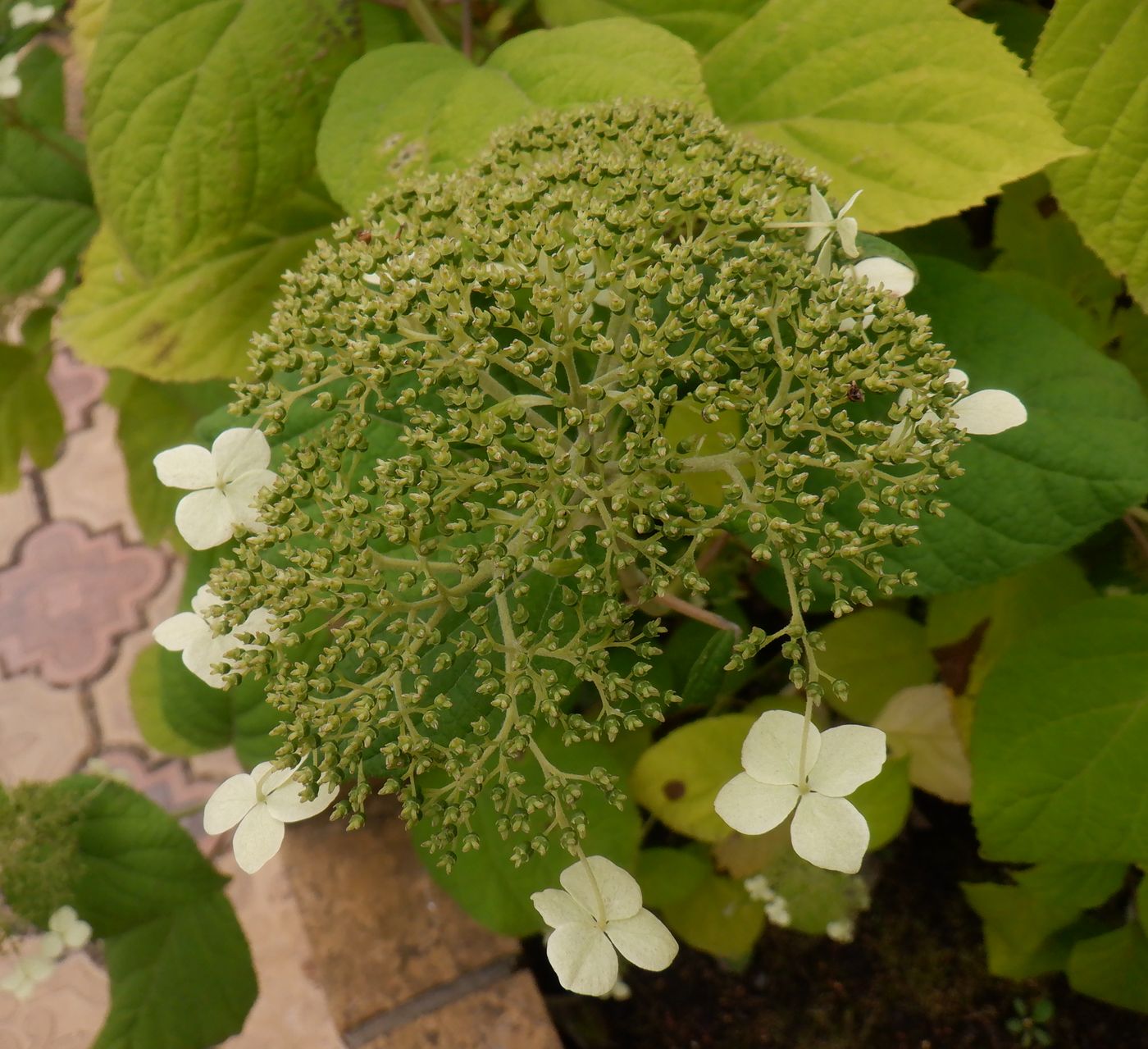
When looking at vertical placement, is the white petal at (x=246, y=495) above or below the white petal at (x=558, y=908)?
above

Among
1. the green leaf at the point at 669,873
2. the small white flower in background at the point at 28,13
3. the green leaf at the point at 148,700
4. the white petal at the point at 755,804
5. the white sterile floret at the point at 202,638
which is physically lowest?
the green leaf at the point at 669,873

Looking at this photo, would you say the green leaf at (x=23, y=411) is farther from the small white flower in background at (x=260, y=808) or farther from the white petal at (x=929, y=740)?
the white petal at (x=929, y=740)

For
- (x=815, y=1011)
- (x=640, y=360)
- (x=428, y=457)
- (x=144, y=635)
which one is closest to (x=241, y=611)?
(x=428, y=457)

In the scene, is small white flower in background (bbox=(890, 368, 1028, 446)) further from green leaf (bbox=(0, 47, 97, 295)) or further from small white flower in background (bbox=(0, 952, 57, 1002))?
small white flower in background (bbox=(0, 952, 57, 1002))

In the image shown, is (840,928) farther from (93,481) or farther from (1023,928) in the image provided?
(93,481)

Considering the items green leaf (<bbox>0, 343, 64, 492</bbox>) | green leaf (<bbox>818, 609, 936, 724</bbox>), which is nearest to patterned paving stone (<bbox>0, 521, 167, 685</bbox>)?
green leaf (<bbox>0, 343, 64, 492</bbox>)

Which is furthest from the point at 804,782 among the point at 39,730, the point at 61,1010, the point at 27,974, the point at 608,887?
the point at 39,730

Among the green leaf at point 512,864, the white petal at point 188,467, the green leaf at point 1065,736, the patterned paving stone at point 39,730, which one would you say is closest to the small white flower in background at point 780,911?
the green leaf at point 512,864
